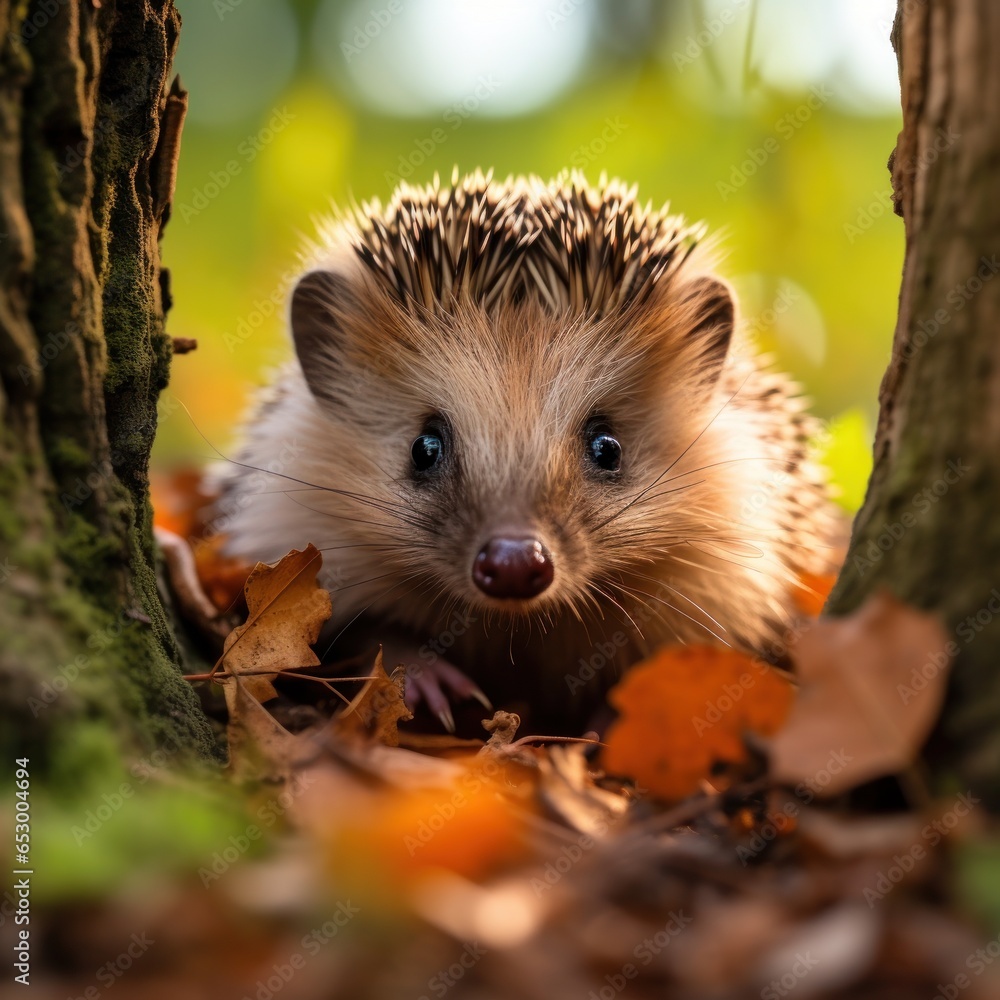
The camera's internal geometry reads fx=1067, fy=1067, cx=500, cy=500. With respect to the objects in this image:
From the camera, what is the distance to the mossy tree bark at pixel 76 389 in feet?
4.25

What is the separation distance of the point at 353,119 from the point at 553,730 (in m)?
5.40

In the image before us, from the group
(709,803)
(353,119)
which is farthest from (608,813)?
(353,119)

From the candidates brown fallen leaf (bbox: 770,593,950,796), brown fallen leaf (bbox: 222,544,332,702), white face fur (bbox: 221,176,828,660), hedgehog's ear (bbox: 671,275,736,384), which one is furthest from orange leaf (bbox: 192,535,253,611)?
brown fallen leaf (bbox: 770,593,950,796)

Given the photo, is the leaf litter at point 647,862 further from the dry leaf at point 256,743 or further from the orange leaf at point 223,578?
the orange leaf at point 223,578

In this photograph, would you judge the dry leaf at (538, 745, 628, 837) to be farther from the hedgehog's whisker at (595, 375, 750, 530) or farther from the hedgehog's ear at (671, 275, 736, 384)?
A: the hedgehog's ear at (671, 275, 736, 384)

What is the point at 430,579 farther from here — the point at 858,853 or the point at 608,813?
the point at 858,853

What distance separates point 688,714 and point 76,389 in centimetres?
96

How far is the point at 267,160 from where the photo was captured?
603 cm

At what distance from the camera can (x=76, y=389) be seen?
58.8 inches

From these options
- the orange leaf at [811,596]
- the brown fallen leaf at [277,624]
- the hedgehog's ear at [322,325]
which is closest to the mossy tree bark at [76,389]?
the brown fallen leaf at [277,624]

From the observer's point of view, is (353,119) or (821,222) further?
(353,119)

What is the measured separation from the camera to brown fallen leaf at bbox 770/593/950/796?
1182mm

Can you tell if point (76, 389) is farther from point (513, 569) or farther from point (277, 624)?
point (513, 569)

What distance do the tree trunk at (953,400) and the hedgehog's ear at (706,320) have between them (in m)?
1.11
